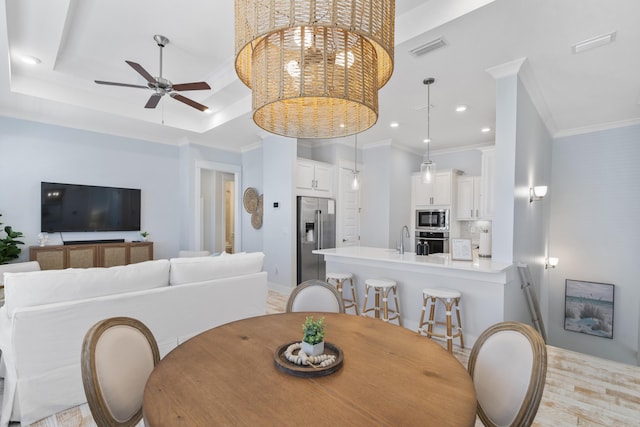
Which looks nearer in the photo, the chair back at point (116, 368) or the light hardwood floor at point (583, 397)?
the chair back at point (116, 368)

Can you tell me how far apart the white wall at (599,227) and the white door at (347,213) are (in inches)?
135

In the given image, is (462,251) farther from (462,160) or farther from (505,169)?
(462,160)

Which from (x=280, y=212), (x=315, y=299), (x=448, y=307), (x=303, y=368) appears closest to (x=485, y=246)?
(x=448, y=307)

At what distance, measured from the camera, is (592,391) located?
2.25 meters

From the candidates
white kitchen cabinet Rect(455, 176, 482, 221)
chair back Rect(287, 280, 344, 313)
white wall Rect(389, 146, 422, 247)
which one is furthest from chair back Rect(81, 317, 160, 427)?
white kitchen cabinet Rect(455, 176, 482, 221)

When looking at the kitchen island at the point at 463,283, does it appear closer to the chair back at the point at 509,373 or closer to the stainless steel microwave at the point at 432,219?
the chair back at the point at 509,373

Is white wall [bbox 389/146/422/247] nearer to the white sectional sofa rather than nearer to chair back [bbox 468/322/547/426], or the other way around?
the white sectional sofa

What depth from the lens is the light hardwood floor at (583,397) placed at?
191 cm

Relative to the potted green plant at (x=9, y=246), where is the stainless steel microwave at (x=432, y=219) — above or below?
above

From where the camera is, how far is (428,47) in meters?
2.68

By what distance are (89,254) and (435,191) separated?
6301 mm

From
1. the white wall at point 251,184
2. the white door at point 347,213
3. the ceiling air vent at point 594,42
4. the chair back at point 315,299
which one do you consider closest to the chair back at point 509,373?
the chair back at point 315,299

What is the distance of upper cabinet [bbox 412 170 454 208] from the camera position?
5977 millimetres

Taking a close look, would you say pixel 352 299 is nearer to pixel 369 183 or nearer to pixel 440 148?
pixel 369 183
